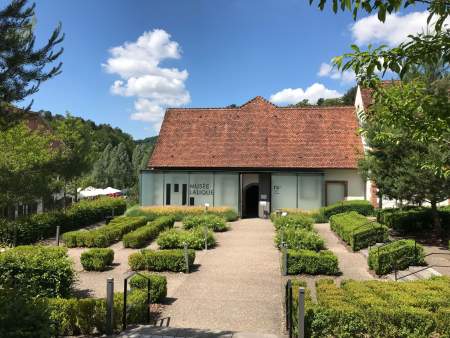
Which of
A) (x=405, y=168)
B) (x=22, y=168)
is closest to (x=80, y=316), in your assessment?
(x=22, y=168)

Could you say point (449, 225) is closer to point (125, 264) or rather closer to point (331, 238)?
point (331, 238)

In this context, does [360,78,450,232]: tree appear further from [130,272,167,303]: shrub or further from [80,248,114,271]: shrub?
[80,248,114,271]: shrub

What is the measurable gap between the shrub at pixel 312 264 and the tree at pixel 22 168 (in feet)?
38.6

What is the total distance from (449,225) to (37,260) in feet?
62.1

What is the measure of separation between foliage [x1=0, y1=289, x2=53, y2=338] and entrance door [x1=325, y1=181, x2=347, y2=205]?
27489mm

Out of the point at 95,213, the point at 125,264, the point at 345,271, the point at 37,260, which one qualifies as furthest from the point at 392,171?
the point at 95,213

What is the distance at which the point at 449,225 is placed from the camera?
2088 cm

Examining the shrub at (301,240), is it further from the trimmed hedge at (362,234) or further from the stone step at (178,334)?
the stone step at (178,334)

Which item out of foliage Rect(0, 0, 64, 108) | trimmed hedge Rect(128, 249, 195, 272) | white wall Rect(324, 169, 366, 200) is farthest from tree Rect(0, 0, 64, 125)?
white wall Rect(324, 169, 366, 200)

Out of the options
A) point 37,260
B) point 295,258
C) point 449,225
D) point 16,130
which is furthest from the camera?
point 16,130

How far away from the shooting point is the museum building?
31.0 meters

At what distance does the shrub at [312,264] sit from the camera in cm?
1445

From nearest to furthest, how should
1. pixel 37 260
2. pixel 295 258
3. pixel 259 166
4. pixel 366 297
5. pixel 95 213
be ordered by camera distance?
1. pixel 366 297
2. pixel 37 260
3. pixel 295 258
4. pixel 95 213
5. pixel 259 166

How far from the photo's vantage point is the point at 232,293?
12258 mm
